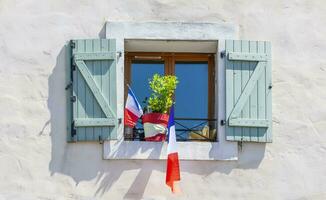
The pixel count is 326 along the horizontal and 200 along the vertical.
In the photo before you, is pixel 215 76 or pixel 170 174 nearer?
pixel 170 174

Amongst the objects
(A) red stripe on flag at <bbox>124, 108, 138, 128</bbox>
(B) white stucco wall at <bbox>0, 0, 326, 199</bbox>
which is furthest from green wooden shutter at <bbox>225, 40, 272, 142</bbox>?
(A) red stripe on flag at <bbox>124, 108, 138, 128</bbox>

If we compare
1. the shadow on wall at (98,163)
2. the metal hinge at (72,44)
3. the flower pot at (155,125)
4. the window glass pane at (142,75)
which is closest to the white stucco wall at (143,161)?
the shadow on wall at (98,163)

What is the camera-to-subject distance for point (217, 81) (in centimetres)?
810

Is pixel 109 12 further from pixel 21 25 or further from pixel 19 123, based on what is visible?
pixel 19 123

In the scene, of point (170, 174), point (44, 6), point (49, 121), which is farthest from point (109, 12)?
point (170, 174)

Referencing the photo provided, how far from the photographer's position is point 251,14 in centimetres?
821

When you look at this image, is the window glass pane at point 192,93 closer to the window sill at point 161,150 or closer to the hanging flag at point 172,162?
the window sill at point 161,150

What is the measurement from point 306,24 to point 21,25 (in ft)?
9.16

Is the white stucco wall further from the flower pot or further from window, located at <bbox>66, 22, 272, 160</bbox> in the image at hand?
the flower pot

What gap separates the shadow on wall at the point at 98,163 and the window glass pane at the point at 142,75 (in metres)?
0.71

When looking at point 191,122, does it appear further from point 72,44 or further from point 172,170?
point 72,44

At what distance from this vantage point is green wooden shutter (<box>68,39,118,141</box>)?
7867 mm

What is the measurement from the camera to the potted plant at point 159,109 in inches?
309

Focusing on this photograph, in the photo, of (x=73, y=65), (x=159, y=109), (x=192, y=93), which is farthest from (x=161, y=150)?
(x=73, y=65)
